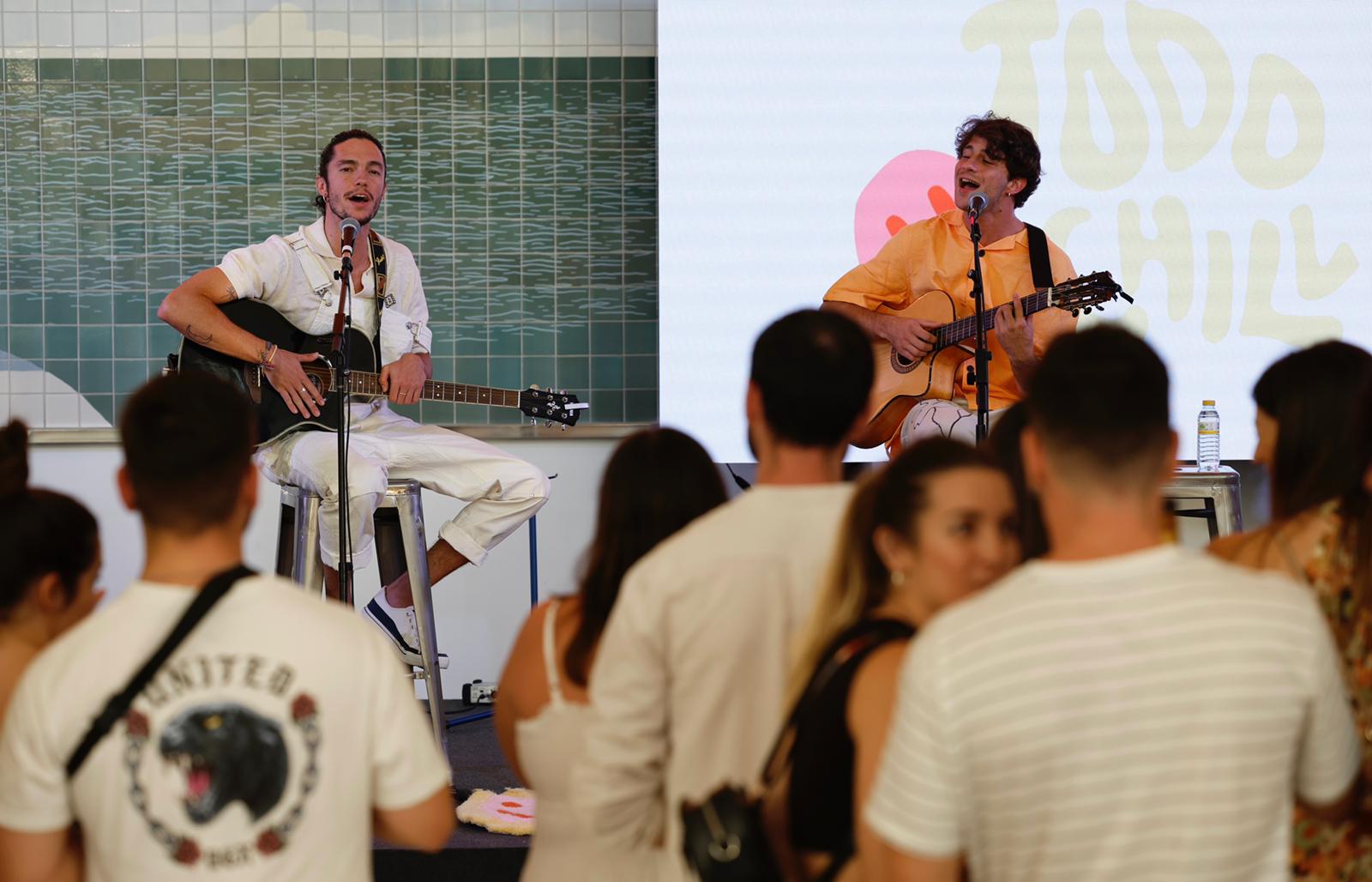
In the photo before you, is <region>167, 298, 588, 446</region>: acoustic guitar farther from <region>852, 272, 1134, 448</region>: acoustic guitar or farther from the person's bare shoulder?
the person's bare shoulder

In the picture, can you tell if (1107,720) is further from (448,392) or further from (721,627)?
(448,392)

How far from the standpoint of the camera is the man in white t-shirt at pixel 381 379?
3.89m

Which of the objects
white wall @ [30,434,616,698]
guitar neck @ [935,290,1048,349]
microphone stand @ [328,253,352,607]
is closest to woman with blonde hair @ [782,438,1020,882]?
microphone stand @ [328,253,352,607]

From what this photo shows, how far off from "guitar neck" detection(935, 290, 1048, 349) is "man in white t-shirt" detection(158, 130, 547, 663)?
1288 mm

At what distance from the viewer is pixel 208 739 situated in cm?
144

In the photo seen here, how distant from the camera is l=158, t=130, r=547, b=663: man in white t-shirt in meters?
3.89

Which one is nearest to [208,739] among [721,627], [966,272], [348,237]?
[721,627]

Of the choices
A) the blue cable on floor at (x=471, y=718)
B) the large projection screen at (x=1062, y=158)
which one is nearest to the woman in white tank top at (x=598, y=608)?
the blue cable on floor at (x=471, y=718)

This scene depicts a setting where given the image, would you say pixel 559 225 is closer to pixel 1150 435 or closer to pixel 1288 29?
pixel 1288 29

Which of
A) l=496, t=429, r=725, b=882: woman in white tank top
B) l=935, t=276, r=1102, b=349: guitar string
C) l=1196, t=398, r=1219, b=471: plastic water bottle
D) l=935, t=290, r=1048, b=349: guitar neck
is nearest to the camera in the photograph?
l=496, t=429, r=725, b=882: woman in white tank top

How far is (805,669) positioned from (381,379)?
9.20 feet

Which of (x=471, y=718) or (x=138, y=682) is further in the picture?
(x=471, y=718)

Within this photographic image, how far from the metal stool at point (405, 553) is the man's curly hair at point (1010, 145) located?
202cm

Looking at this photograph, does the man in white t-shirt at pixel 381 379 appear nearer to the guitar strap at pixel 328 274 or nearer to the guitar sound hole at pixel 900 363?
the guitar strap at pixel 328 274
